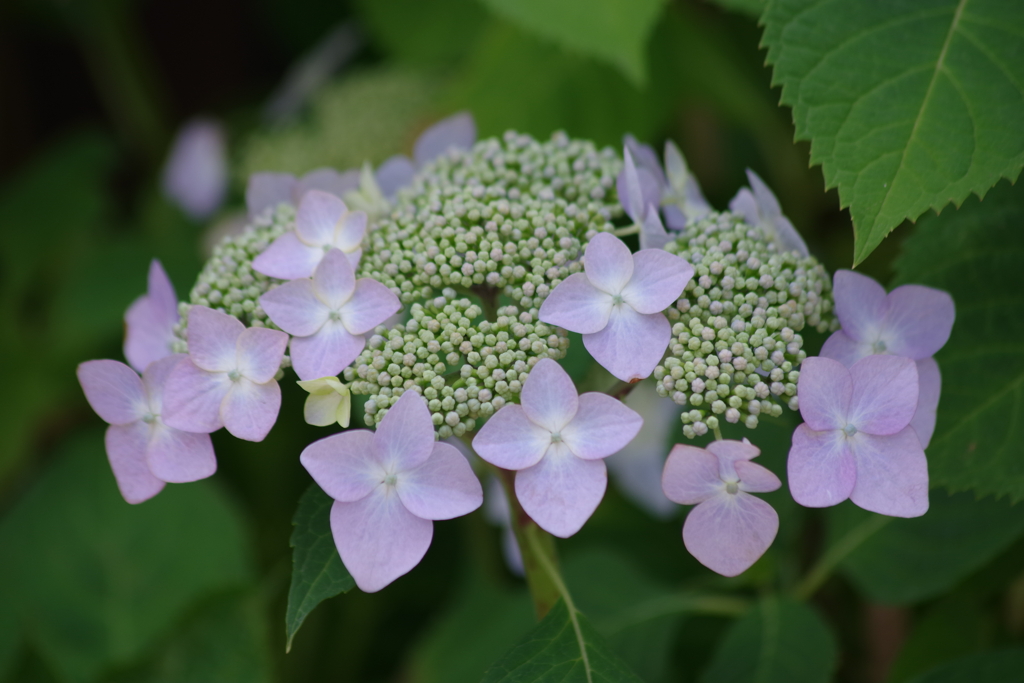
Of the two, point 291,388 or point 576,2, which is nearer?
point 576,2

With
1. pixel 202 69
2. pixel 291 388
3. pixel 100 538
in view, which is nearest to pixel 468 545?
pixel 291 388

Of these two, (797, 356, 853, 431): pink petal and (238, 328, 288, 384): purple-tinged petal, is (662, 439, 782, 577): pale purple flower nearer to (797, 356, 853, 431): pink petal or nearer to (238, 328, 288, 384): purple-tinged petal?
(797, 356, 853, 431): pink petal

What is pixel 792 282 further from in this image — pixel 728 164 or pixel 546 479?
pixel 728 164

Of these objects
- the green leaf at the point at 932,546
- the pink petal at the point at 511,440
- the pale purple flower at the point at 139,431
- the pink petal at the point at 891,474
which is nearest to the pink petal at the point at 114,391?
the pale purple flower at the point at 139,431

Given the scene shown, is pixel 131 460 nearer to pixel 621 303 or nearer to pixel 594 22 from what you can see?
pixel 621 303

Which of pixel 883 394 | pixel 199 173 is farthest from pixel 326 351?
pixel 199 173

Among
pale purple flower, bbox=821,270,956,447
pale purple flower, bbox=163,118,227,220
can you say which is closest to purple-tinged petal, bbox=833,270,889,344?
pale purple flower, bbox=821,270,956,447
